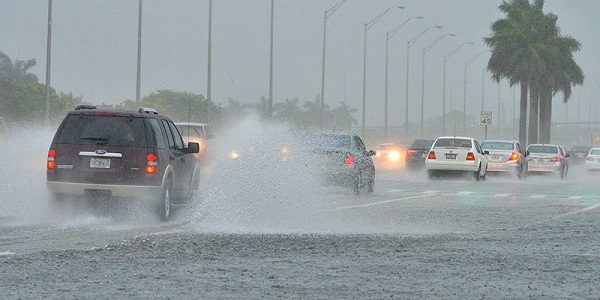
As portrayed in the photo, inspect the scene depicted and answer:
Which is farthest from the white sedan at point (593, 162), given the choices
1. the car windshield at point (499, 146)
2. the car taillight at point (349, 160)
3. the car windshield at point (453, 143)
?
the car taillight at point (349, 160)

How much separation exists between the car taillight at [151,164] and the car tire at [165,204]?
376 mm

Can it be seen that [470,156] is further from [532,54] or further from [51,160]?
[532,54]

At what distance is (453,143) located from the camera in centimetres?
4594

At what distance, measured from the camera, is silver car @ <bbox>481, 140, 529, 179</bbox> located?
48.6 meters

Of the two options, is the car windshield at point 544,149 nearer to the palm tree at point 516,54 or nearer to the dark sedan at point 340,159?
the dark sedan at point 340,159

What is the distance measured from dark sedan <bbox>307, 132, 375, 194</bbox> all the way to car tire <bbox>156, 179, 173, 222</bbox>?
1013cm

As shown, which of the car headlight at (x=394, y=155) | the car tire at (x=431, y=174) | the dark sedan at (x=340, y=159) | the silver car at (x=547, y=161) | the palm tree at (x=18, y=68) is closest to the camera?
the dark sedan at (x=340, y=159)

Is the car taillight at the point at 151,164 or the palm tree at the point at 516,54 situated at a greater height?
the palm tree at the point at 516,54

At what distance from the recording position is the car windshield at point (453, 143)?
4562cm

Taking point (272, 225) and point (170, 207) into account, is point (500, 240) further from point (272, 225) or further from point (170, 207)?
point (170, 207)

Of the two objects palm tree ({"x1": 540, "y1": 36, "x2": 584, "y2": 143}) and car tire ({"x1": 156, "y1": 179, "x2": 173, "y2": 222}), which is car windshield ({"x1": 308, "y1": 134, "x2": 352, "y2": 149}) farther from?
palm tree ({"x1": 540, "y1": 36, "x2": 584, "y2": 143})

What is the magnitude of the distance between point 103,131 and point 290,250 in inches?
206

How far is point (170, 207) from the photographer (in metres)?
19.9

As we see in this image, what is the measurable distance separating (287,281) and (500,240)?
20.1ft
